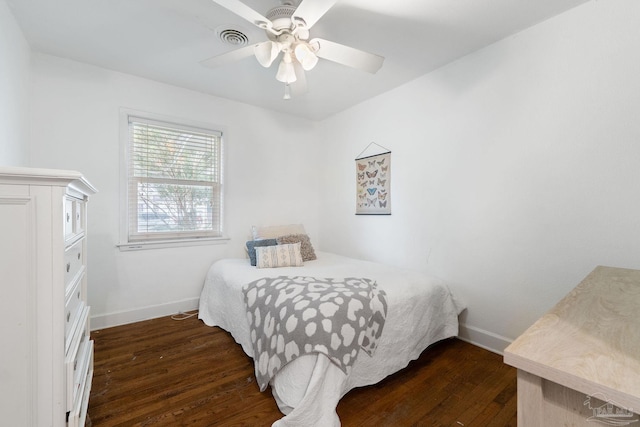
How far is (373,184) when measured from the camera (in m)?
3.01

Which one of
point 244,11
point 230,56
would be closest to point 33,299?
point 244,11

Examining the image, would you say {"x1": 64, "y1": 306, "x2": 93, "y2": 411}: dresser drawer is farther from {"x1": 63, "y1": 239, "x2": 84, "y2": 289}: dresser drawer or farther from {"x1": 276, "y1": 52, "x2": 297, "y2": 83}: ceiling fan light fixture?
{"x1": 276, "y1": 52, "x2": 297, "y2": 83}: ceiling fan light fixture

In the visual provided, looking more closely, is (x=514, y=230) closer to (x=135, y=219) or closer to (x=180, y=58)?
(x=180, y=58)

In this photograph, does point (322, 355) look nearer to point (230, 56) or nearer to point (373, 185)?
point (230, 56)

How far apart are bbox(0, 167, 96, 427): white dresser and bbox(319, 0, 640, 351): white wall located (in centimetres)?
245

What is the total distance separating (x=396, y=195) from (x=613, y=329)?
2.11 metres

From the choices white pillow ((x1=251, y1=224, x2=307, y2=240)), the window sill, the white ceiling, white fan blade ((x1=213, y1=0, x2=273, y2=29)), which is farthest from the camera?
white pillow ((x1=251, y1=224, x2=307, y2=240))

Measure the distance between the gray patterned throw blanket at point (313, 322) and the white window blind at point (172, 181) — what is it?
1.43m

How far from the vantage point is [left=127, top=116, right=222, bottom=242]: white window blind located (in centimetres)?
259

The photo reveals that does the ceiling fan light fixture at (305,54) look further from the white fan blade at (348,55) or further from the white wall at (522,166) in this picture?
the white wall at (522,166)

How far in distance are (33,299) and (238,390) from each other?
1200mm

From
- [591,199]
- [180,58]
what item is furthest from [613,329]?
[180,58]

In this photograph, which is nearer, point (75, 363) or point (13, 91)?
point (75, 363)

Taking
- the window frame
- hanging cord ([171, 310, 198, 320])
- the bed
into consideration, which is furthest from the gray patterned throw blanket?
the window frame
